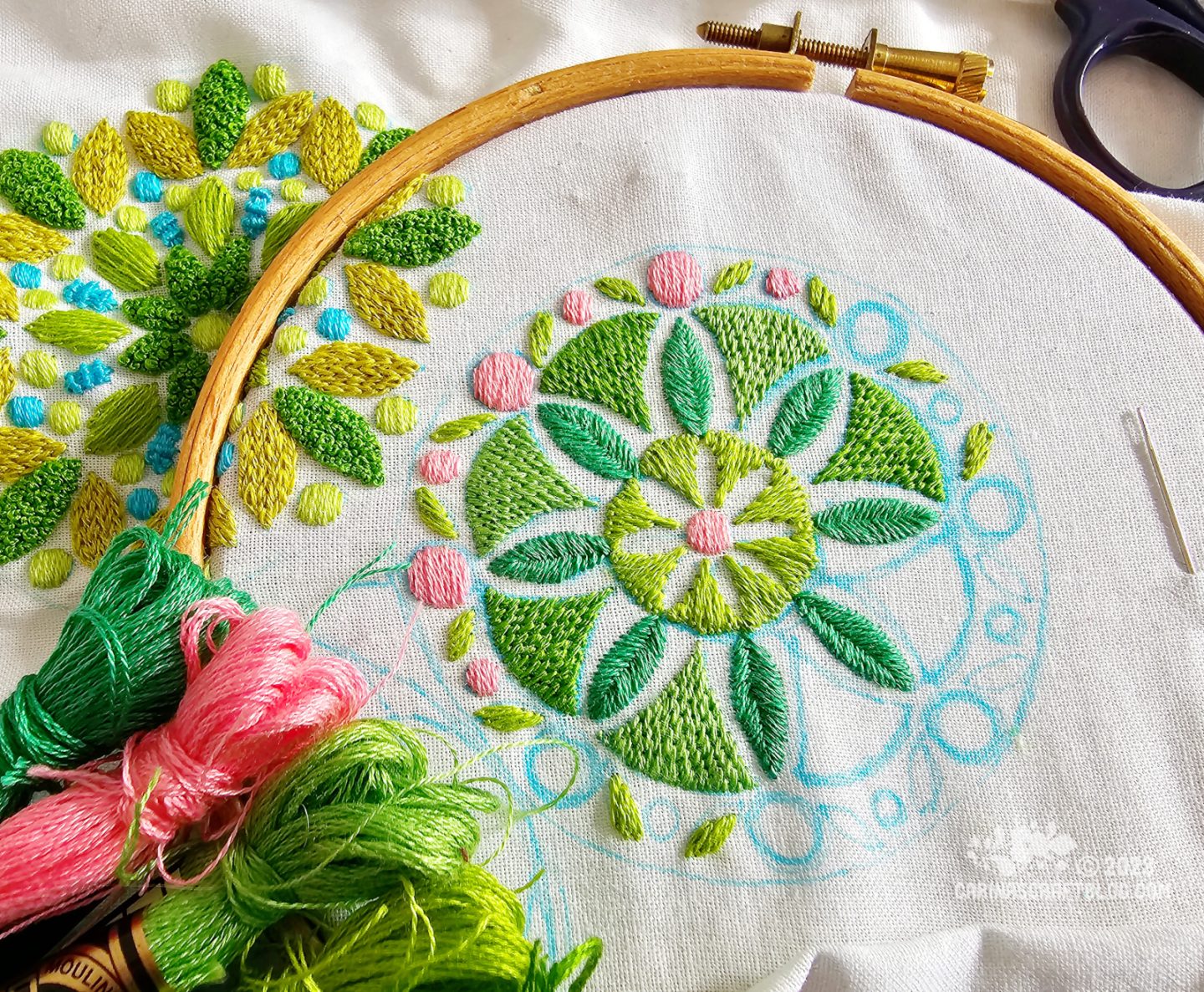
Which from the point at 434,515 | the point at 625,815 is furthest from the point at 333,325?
the point at 625,815

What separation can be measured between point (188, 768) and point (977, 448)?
550mm

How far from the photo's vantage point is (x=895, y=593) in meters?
0.68

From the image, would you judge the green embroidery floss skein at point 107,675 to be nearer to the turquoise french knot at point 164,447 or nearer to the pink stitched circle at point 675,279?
the turquoise french knot at point 164,447

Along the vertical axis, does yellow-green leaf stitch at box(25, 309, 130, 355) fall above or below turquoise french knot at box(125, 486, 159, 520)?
above

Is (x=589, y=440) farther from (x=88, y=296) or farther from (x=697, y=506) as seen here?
(x=88, y=296)

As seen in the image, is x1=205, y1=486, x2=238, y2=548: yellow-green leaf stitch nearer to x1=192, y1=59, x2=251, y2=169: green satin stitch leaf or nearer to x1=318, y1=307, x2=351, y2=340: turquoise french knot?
x1=318, y1=307, x2=351, y2=340: turquoise french knot

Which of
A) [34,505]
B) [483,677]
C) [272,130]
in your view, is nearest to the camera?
[483,677]

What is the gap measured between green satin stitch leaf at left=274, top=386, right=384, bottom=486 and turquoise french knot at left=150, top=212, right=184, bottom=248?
226mm

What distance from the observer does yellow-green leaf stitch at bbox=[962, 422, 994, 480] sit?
704 millimetres

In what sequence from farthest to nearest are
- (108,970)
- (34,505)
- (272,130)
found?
(272,130) < (34,505) < (108,970)

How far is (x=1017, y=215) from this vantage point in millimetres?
755

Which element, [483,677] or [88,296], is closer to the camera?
[483,677]

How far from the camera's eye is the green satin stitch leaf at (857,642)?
66cm

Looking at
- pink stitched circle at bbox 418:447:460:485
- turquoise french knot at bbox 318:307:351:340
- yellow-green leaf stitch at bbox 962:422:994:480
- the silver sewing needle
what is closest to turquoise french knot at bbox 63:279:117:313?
turquoise french knot at bbox 318:307:351:340
